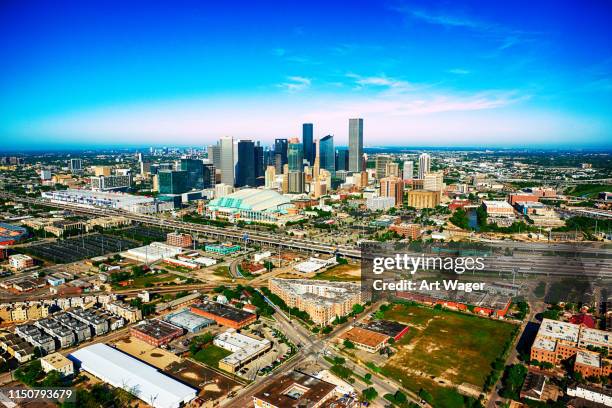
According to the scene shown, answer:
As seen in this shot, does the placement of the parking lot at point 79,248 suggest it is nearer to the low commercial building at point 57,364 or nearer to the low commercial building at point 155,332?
the low commercial building at point 155,332

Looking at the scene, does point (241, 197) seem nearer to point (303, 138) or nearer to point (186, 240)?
point (186, 240)

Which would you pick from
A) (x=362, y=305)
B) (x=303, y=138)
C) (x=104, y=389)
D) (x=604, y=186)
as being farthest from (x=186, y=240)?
(x=604, y=186)

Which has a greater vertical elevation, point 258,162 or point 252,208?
point 258,162

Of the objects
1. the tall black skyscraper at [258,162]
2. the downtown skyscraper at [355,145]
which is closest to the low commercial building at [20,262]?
the tall black skyscraper at [258,162]

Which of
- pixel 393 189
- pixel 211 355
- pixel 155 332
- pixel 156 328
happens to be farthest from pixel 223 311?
pixel 393 189

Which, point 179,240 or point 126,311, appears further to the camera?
point 179,240

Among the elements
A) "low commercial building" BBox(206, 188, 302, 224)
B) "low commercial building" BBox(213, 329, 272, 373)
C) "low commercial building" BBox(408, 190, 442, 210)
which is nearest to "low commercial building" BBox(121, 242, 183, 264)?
"low commercial building" BBox(206, 188, 302, 224)

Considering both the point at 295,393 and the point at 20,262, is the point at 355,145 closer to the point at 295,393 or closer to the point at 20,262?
the point at 20,262
